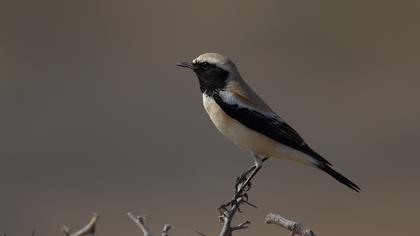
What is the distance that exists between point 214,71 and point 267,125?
0.50 meters

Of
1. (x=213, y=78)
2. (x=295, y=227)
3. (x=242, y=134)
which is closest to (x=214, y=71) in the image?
(x=213, y=78)

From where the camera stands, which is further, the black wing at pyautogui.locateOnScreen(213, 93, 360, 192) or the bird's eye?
the bird's eye

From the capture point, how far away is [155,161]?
17438 millimetres

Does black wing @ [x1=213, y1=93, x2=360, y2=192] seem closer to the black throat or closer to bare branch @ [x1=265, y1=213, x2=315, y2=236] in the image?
the black throat

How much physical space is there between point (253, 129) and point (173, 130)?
11.8m

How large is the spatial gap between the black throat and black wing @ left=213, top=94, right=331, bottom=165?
23cm

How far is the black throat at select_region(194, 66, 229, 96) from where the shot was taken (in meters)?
6.89

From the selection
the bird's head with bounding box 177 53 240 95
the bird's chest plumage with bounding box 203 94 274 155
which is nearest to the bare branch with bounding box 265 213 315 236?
the bird's chest plumage with bounding box 203 94 274 155

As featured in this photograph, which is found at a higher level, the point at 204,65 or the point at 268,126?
the point at 204,65

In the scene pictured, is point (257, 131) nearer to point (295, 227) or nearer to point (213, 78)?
point (213, 78)

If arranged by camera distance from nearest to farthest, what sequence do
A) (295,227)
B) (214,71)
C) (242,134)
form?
(295,227) < (242,134) < (214,71)

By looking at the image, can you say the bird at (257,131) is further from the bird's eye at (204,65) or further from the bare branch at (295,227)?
the bare branch at (295,227)

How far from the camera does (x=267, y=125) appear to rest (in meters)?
6.70

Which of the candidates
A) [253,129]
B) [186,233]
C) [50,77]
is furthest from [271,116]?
[50,77]
